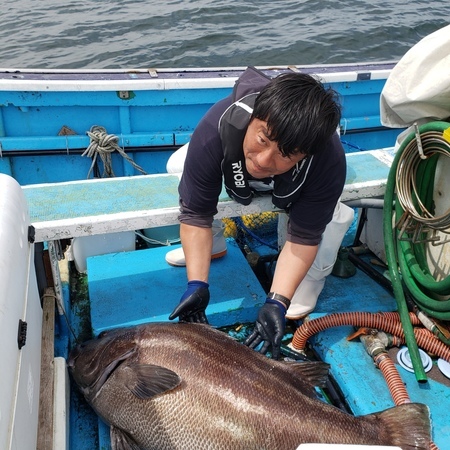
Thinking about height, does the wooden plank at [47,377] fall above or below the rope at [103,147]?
below

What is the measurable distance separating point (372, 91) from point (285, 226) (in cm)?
264

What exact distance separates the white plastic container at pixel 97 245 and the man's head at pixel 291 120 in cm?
186

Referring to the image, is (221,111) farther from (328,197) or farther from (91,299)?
(91,299)

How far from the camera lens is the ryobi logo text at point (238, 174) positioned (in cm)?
282

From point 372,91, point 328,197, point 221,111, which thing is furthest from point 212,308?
point 372,91

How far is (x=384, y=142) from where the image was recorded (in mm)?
6164

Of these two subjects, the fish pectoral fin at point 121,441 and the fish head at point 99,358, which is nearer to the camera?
the fish pectoral fin at point 121,441

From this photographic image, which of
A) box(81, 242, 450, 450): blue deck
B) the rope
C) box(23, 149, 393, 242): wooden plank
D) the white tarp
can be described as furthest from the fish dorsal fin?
the rope

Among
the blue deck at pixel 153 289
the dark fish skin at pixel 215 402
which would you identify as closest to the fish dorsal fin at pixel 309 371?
the dark fish skin at pixel 215 402

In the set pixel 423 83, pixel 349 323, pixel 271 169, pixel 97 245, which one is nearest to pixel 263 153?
pixel 271 169

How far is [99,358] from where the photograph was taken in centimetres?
278

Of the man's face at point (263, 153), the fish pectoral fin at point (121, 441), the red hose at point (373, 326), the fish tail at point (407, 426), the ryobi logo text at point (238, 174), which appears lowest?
the fish pectoral fin at point (121, 441)

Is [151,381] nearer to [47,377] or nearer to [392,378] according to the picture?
[47,377]

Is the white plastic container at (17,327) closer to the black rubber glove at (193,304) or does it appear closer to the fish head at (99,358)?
the fish head at (99,358)
